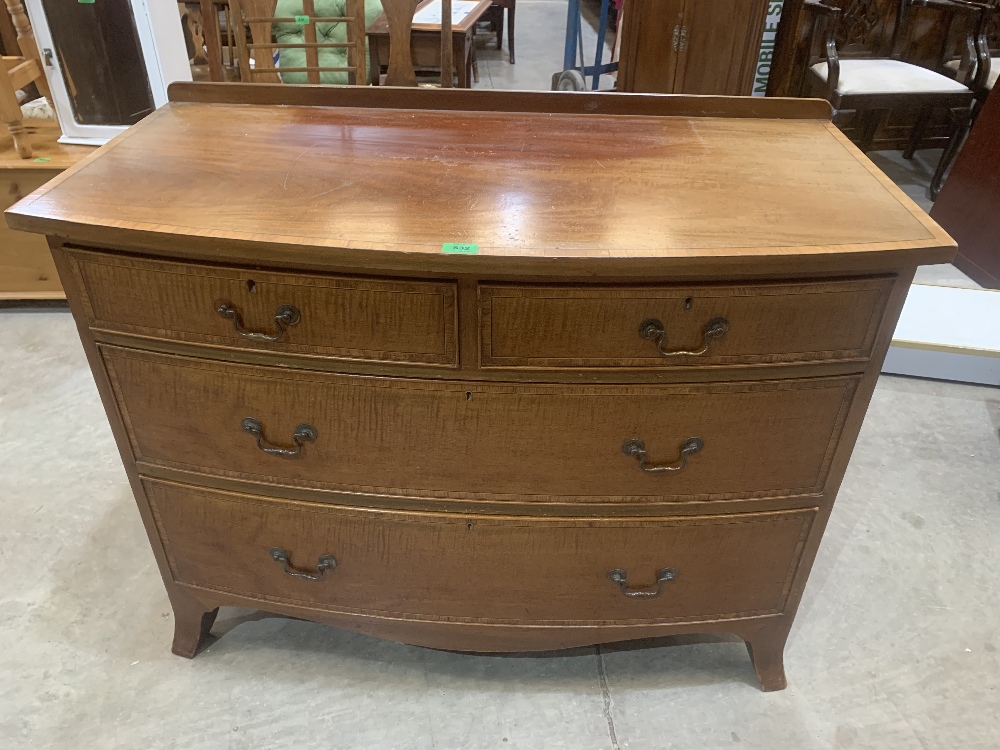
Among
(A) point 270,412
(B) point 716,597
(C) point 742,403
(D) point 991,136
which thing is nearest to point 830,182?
(C) point 742,403

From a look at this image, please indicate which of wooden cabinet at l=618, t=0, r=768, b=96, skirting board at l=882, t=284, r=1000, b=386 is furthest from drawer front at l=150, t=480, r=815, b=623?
wooden cabinet at l=618, t=0, r=768, b=96

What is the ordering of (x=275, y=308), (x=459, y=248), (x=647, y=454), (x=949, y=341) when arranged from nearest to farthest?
1. (x=459, y=248)
2. (x=275, y=308)
3. (x=647, y=454)
4. (x=949, y=341)

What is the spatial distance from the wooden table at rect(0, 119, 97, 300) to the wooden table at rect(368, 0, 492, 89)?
123 cm

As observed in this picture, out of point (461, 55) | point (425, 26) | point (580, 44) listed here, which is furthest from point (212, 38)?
point (580, 44)

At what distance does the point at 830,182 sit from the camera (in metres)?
1.16

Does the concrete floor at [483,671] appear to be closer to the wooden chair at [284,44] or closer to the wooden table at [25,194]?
the wooden table at [25,194]

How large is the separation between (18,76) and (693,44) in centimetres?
241

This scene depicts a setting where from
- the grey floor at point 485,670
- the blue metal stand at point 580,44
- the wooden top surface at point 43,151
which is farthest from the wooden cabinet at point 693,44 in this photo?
the wooden top surface at point 43,151

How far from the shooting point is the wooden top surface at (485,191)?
964mm

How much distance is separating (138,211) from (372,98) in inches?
22.6

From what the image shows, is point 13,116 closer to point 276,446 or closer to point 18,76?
point 18,76

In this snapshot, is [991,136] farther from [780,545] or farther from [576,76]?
[780,545]

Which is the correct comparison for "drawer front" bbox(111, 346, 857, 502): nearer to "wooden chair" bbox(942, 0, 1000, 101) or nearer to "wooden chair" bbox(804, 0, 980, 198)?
"wooden chair" bbox(804, 0, 980, 198)

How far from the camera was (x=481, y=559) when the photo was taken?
1.28 meters
